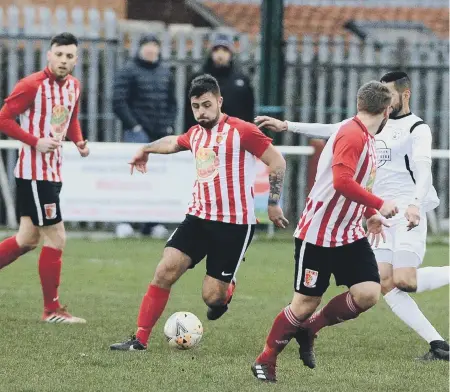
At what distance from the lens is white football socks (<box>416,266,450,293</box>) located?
29.3 ft

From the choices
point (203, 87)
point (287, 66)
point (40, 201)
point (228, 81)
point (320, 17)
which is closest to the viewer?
point (203, 87)

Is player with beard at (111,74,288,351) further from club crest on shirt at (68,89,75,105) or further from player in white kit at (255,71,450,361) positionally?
club crest on shirt at (68,89,75,105)

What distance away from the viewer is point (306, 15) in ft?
73.4

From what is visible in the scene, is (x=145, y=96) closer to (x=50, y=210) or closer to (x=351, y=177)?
(x=50, y=210)

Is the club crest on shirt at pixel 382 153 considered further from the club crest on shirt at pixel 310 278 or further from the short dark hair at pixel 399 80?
the club crest on shirt at pixel 310 278

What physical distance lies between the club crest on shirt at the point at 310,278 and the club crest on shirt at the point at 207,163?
1.20m

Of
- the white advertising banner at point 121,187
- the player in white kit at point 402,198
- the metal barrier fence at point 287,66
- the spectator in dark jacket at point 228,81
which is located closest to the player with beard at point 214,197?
the player in white kit at point 402,198

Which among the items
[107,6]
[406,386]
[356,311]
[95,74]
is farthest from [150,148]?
[107,6]

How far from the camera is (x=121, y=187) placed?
49.7 ft

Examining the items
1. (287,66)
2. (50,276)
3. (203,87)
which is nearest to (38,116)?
(50,276)

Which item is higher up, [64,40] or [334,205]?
[64,40]

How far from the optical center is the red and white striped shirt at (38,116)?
9266 millimetres

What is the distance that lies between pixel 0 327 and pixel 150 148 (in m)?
1.72

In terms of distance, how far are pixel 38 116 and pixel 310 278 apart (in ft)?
9.68
